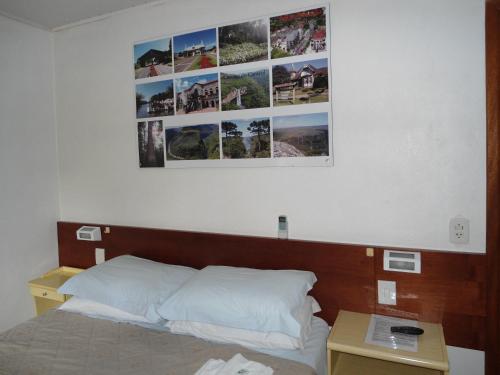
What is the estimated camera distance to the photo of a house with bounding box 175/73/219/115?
2.36m

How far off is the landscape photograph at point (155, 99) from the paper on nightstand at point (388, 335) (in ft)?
6.06

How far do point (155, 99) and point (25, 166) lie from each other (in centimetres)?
118

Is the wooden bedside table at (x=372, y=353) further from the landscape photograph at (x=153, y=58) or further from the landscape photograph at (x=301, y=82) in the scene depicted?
the landscape photograph at (x=153, y=58)

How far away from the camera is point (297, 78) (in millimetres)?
2105

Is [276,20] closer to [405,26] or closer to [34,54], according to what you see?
[405,26]

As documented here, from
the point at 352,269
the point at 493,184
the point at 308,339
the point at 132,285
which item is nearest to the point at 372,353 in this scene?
the point at 308,339

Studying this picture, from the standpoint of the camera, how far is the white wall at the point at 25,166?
2.63m

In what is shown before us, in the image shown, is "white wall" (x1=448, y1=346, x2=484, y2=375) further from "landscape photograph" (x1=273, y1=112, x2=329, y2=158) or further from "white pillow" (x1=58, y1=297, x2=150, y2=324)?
"white pillow" (x1=58, y1=297, x2=150, y2=324)

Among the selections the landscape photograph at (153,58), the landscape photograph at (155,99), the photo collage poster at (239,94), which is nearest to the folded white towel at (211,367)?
the photo collage poster at (239,94)

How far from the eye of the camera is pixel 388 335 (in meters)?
1.72

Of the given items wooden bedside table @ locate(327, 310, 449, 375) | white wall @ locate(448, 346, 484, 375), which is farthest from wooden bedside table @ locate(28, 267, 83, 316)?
white wall @ locate(448, 346, 484, 375)

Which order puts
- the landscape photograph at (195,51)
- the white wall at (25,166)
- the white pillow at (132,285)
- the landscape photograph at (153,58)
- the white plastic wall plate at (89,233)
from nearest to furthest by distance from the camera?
the white pillow at (132,285) < the landscape photograph at (195,51) < the landscape photograph at (153,58) < the white wall at (25,166) < the white plastic wall plate at (89,233)

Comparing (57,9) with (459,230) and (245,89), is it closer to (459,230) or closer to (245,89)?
(245,89)

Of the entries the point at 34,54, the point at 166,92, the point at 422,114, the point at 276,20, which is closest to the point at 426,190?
the point at 422,114
